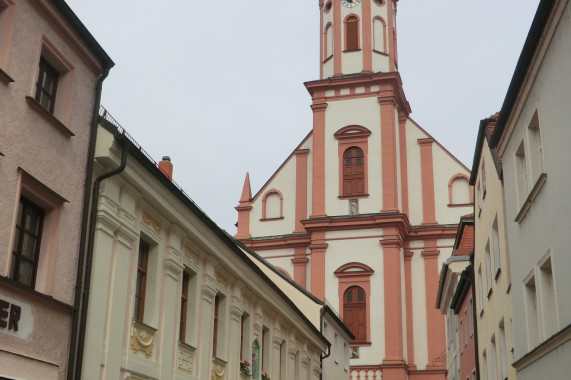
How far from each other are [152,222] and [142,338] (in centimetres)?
220

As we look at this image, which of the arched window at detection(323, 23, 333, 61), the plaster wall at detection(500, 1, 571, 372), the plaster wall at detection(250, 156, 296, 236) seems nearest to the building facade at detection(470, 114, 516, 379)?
the plaster wall at detection(500, 1, 571, 372)

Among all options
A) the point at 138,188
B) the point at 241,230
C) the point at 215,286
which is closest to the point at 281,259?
the point at 241,230

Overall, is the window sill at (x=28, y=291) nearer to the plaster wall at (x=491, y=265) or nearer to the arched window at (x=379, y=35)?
the plaster wall at (x=491, y=265)

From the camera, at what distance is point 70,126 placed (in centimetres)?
1246

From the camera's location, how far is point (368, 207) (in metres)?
42.8

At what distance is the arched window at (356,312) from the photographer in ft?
135

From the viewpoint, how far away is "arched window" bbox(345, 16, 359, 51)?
4619 centimetres

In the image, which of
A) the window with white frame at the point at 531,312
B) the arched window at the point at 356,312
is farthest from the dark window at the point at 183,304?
the arched window at the point at 356,312

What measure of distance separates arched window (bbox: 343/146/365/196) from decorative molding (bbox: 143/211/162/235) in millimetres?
27964

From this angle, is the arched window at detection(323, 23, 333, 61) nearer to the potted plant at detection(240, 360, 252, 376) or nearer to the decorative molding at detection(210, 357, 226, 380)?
the potted plant at detection(240, 360, 252, 376)

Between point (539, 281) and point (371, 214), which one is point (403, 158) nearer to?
point (371, 214)

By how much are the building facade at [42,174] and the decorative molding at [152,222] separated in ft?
8.49

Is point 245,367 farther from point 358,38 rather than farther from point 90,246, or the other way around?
point 358,38

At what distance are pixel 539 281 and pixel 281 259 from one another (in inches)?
1226
